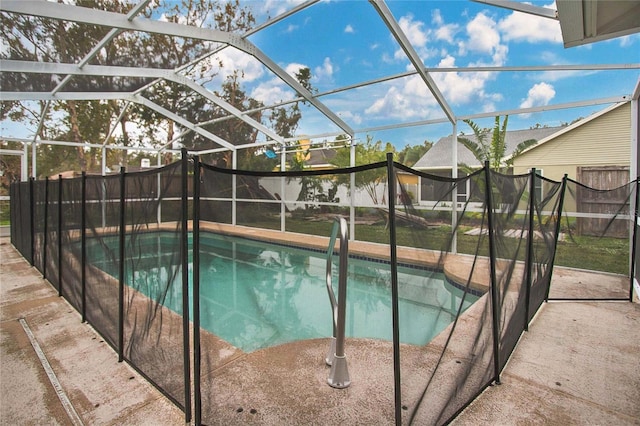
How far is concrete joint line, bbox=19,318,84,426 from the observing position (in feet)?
6.44

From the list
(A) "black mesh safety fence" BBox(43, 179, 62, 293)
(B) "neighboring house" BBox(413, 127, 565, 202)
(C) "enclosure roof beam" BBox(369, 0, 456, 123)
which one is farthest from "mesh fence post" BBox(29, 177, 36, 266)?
(B) "neighboring house" BBox(413, 127, 565, 202)

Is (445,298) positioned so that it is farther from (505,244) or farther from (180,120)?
(180,120)

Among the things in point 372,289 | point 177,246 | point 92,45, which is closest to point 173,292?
point 177,246

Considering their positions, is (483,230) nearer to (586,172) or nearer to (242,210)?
(242,210)

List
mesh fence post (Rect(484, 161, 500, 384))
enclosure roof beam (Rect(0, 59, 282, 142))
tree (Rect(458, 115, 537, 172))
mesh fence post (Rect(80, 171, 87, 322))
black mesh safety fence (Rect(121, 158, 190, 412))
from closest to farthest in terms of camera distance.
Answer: black mesh safety fence (Rect(121, 158, 190, 412)), mesh fence post (Rect(484, 161, 500, 384)), mesh fence post (Rect(80, 171, 87, 322)), enclosure roof beam (Rect(0, 59, 282, 142)), tree (Rect(458, 115, 537, 172))

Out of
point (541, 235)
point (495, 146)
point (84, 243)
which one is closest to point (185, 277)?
point (84, 243)

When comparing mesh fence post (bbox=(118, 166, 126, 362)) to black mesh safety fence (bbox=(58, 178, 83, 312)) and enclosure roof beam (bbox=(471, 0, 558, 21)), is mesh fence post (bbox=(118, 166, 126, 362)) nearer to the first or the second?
black mesh safety fence (bbox=(58, 178, 83, 312))

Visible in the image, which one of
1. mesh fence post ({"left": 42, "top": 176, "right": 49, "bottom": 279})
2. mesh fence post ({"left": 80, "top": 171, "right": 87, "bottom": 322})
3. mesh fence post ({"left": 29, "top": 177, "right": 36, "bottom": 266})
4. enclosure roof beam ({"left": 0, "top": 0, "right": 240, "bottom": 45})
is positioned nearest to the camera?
mesh fence post ({"left": 80, "top": 171, "right": 87, "bottom": 322})

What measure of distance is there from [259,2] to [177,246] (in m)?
5.53

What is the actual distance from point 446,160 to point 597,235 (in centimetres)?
1093

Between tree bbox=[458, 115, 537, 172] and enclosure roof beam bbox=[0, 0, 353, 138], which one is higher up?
enclosure roof beam bbox=[0, 0, 353, 138]

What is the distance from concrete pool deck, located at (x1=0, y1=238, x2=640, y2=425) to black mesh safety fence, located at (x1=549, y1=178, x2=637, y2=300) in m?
0.89

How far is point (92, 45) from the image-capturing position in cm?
469

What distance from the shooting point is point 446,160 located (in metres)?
14.9
